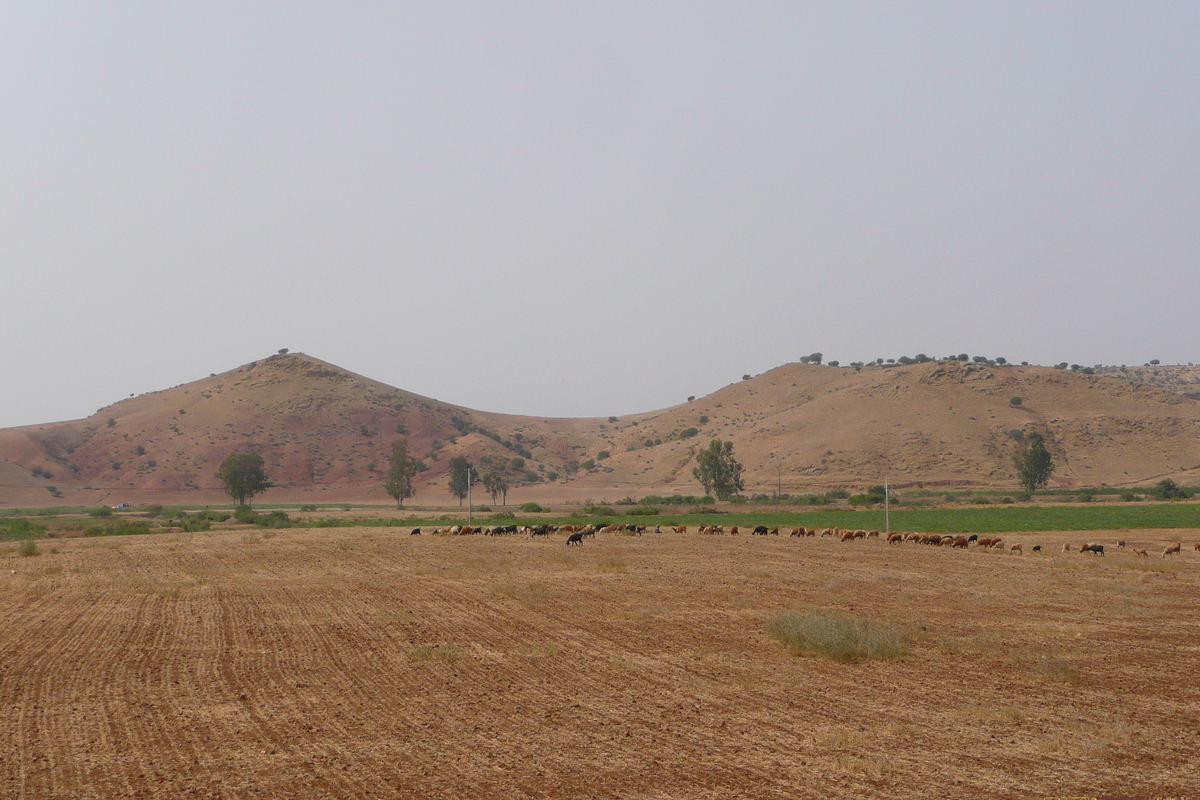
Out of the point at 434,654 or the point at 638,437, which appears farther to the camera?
the point at 638,437

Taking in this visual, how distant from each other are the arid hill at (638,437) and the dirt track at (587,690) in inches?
3207

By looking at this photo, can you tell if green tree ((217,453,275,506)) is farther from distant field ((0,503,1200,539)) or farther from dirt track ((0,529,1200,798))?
dirt track ((0,529,1200,798))

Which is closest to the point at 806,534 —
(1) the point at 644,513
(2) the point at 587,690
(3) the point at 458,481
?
(1) the point at 644,513

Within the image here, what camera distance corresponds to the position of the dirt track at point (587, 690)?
9.09 metres

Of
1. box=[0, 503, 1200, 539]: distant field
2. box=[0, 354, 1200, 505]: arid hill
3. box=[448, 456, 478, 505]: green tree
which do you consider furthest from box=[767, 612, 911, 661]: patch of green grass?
box=[0, 354, 1200, 505]: arid hill

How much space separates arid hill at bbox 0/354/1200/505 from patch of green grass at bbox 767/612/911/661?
85.4 meters

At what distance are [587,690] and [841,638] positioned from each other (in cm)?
519

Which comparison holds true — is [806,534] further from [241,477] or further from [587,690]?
[241,477]

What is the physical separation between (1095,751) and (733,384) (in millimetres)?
162193

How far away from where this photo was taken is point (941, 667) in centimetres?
1436

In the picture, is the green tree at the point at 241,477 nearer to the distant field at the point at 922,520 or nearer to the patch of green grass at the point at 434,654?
the distant field at the point at 922,520

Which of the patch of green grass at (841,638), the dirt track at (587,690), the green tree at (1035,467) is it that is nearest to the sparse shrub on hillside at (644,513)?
the dirt track at (587,690)

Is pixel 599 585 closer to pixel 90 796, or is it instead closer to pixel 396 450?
pixel 90 796

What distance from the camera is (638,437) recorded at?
154 metres
